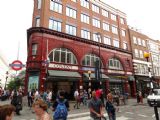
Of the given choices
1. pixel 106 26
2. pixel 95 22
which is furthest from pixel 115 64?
pixel 95 22

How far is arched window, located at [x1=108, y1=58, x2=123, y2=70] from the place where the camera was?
3237cm

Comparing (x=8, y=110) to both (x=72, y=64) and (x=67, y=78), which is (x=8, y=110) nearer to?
(x=67, y=78)

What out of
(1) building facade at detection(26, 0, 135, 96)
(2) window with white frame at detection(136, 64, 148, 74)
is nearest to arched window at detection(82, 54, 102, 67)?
(1) building facade at detection(26, 0, 135, 96)

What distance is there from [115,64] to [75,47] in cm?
1043

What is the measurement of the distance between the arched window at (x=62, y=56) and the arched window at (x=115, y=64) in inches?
344

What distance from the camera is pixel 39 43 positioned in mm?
23188

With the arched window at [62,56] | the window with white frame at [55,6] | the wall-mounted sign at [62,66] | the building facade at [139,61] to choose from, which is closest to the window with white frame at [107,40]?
the building facade at [139,61]

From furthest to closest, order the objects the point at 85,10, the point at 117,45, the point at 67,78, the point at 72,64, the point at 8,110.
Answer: the point at 117,45, the point at 85,10, the point at 72,64, the point at 67,78, the point at 8,110

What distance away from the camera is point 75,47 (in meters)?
26.9

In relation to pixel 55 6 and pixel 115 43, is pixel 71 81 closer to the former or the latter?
pixel 55 6

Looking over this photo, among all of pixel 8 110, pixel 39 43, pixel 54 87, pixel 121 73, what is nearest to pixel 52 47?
pixel 39 43

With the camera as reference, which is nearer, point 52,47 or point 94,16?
point 52,47

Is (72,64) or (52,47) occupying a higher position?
(52,47)

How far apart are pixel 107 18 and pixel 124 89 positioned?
48.2 ft
